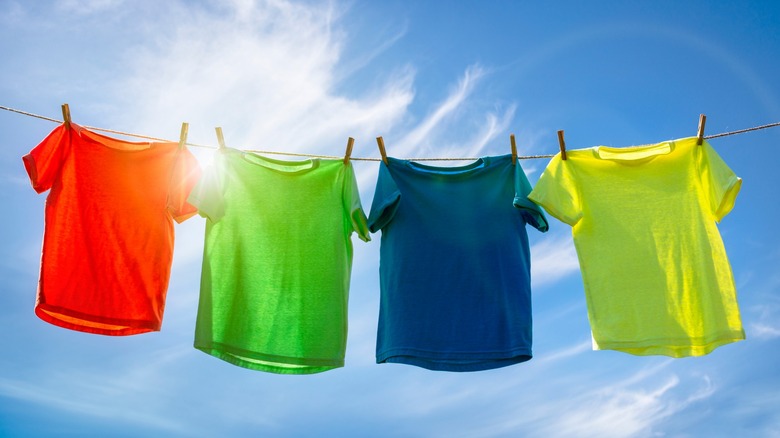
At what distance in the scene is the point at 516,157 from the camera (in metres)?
6.13

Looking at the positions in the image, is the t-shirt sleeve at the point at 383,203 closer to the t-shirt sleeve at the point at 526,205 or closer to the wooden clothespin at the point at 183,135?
the t-shirt sleeve at the point at 526,205

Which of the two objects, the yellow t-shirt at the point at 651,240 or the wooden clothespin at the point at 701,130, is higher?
the wooden clothespin at the point at 701,130

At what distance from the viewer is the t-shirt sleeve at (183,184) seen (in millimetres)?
5945

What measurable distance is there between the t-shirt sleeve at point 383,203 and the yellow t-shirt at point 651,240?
1.14 meters

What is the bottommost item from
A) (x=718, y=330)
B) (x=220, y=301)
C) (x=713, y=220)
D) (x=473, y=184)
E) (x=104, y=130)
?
(x=718, y=330)

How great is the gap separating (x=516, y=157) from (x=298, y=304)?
7.32ft

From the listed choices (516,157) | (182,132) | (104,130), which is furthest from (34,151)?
(516,157)

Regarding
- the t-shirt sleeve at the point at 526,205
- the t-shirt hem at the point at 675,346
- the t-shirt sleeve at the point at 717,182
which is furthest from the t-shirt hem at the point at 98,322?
the t-shirt sleeve at the point at 717,182

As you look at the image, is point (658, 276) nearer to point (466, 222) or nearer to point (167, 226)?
point (466, 222)

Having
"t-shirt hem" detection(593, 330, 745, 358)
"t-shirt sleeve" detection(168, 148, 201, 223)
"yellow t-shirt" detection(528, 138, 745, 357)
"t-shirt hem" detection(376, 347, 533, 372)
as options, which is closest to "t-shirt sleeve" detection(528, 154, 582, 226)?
"yellow t-shirt" detection(528, 138, 745, 357)

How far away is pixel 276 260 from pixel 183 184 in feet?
3.41

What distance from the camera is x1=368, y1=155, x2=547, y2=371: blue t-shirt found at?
551 centimetres

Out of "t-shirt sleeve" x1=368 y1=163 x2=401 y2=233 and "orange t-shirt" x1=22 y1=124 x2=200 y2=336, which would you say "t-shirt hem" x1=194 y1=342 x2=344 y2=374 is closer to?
"orange t-shirt" x1=22 y1=124 x2=200 y2=336

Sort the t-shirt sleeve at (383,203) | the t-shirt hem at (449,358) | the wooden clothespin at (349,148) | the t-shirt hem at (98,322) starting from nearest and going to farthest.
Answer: the t-shirt hem at (449,358) → the t-shirt hem at (98,322) → the t-shirt sleeve at (383,203) → the wooden clothespin at (349,148)
